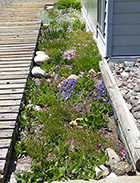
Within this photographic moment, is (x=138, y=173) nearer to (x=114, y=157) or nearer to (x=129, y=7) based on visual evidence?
(x=114, y=157)

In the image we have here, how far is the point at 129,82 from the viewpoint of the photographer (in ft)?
15.9

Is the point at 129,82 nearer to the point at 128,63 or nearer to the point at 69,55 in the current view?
the point at 128,63

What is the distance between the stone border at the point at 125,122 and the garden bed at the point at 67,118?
0.20m

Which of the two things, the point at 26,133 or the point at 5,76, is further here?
the point at 5,76

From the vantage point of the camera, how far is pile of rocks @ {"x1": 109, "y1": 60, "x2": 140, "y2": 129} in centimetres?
419

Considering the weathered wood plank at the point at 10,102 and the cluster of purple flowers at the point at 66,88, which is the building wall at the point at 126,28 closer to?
the cluster of purple flowers at the point at 66,88

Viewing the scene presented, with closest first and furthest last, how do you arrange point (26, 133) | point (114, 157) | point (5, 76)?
point (114, 157), point (26, 133), point (5, 76)

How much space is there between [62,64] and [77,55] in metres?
0.41

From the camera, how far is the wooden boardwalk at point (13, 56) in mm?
4004

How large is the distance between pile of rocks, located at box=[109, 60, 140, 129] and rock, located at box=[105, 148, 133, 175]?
0.58m

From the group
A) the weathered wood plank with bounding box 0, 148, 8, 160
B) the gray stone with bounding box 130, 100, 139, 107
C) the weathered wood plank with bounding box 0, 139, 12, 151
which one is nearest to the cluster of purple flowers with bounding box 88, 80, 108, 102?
the gray stone with bounding box 130, 100, 139, 107

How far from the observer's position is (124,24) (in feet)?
17.3

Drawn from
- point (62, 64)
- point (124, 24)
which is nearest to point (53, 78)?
point (62, 64)

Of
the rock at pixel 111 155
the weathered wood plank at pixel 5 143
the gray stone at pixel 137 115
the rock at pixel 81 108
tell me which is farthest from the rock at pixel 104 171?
the rock at pixel 81 108
